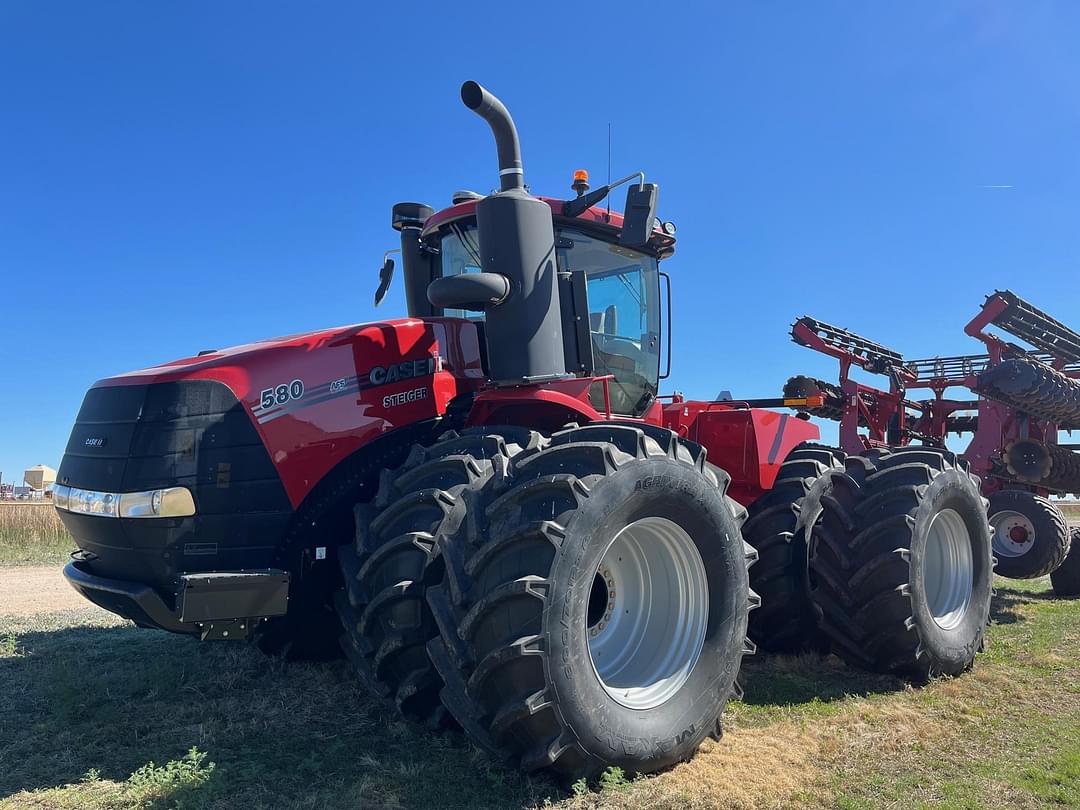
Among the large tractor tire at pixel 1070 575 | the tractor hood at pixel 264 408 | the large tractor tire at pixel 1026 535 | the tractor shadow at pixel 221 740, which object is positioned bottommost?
the large tractor tire at pixel 1070 575

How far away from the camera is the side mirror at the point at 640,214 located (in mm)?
4379

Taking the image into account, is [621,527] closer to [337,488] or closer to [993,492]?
[337,488]

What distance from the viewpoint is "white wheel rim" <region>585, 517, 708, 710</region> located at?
4.07 metres

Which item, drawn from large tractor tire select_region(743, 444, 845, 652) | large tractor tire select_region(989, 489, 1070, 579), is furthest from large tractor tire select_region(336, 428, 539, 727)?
large tractor tire select_region(989, 489, 1070, 579)

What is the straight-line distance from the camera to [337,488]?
170 inches

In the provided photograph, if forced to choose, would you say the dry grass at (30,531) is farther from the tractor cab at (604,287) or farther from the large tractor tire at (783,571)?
the large tractor tire at (783,571)

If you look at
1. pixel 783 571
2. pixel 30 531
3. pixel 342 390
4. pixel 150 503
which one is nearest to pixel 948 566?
pixel 783 571

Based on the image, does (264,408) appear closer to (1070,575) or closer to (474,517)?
(474,517)

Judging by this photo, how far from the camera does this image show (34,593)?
9.95 m

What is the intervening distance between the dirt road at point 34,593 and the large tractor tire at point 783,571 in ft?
22.9

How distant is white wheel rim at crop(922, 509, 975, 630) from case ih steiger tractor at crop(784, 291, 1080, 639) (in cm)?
373

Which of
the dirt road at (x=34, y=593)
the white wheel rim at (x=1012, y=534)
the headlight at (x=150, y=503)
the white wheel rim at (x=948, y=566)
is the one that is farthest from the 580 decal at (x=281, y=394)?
the white wheel rim at (x=1012, y=534)

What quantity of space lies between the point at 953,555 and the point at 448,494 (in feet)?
14.8

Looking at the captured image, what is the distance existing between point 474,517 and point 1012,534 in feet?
29.3
